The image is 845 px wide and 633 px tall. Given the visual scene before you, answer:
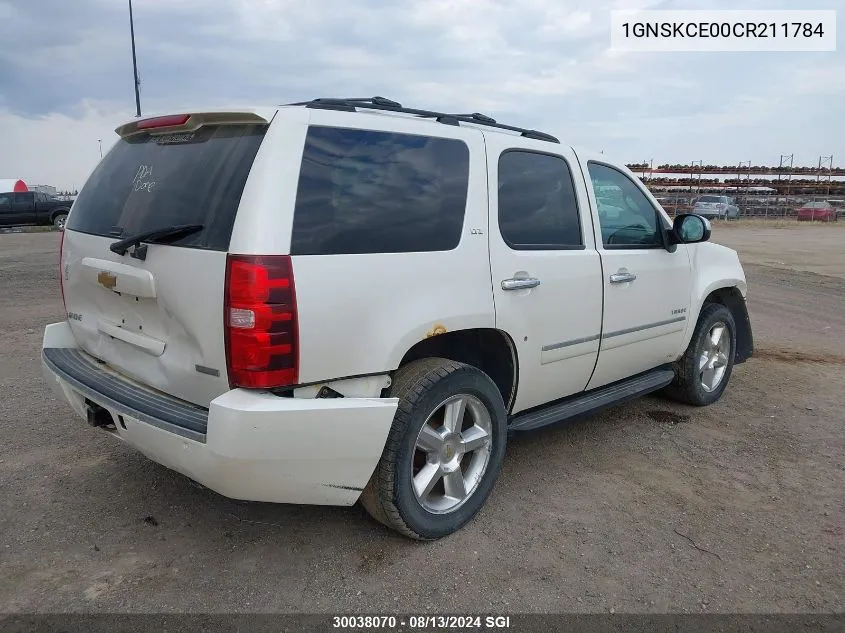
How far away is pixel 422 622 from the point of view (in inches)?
98.7

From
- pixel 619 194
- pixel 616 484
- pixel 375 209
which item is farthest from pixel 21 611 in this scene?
pixel 619 194

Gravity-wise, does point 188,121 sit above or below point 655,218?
above

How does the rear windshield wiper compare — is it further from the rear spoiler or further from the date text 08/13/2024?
the date text 08/13/2024

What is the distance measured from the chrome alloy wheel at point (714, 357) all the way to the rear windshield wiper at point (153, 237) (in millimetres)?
3674

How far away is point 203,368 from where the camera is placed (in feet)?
8.54

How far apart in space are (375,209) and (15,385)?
3928 mm

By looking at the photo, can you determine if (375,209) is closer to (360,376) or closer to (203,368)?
(360,376)

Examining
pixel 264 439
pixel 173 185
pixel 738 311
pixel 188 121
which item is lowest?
pixel 738 311

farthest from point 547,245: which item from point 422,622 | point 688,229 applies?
point 422,622

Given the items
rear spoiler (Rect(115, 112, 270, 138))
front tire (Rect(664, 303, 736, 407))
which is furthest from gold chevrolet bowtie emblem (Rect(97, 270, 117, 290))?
front tire (Rect(664, 303, 736, 407))

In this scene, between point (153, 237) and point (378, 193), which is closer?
point (153, 237)

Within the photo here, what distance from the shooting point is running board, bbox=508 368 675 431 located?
11.5ft

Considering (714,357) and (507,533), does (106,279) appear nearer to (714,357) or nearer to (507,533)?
(507,533)

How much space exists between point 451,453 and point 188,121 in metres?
1.84
